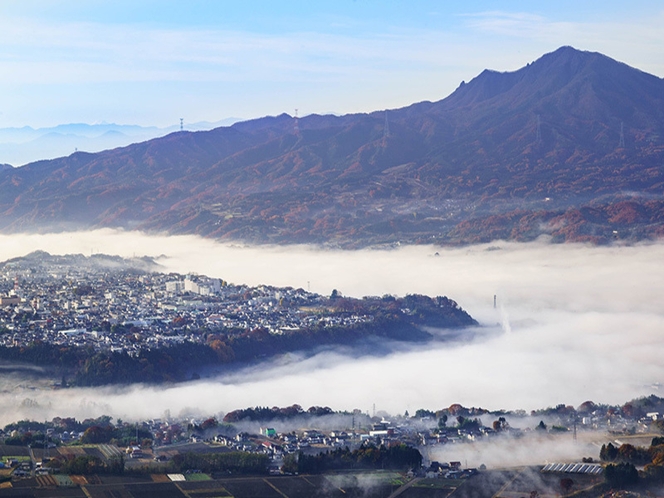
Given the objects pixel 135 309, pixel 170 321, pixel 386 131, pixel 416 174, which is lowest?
pixel 170 321

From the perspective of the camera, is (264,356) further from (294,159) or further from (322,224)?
(294,159)

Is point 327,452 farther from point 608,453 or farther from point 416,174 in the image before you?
point 416,174

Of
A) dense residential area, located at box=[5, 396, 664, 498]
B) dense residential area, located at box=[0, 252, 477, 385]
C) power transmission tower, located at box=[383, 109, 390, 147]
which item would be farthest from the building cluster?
power transmission tower, located at box=[383, 109, 390, 147]

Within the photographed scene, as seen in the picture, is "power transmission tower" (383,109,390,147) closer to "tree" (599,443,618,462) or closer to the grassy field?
"tree" (599,443,618,462)

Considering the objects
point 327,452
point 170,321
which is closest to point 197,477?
point 327,452

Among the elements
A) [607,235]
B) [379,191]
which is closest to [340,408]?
[607,235]
